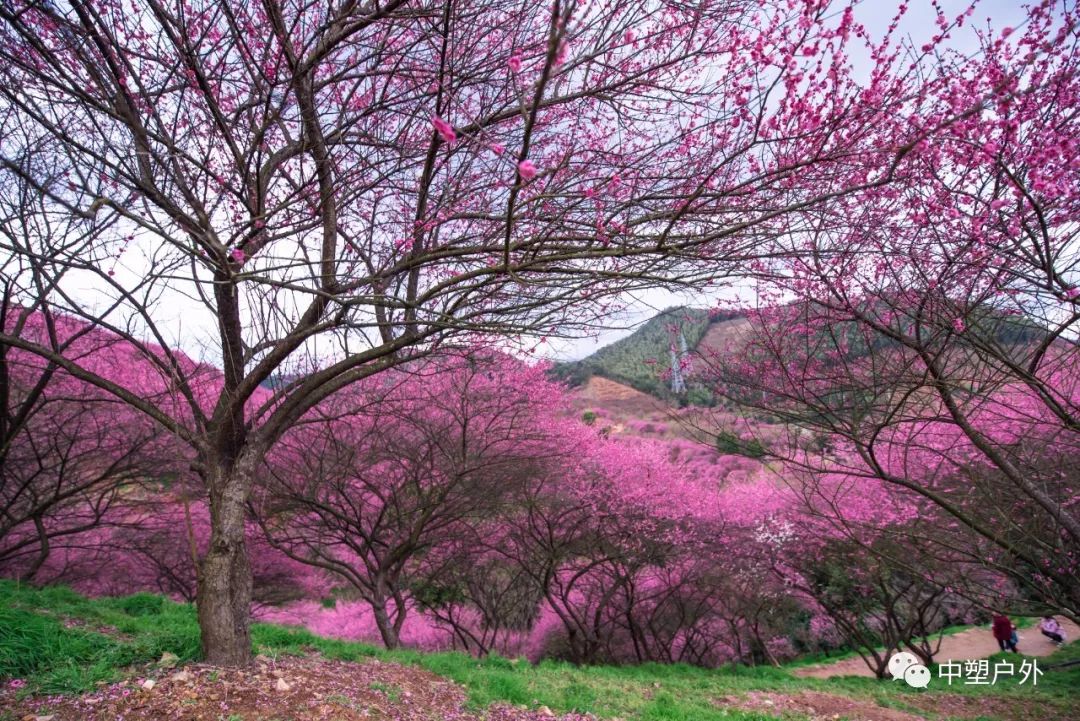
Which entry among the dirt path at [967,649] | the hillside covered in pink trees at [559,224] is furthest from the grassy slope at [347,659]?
the dirt path at [967,649]

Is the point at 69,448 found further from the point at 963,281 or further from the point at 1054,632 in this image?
the point at 1054,632

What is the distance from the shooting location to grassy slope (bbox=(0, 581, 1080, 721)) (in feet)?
11.5

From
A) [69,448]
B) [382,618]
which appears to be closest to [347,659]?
[382,618]

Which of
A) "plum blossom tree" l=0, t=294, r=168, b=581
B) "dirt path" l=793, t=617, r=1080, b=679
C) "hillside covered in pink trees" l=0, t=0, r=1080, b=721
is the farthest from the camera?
"dirt path" l=793, t=617, r=1080, b=679

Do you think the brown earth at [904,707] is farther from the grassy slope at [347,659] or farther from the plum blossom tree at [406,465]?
the plum blossom tree at [406,465]

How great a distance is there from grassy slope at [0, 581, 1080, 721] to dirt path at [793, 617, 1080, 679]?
2761 millimetres

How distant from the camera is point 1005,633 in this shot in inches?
454

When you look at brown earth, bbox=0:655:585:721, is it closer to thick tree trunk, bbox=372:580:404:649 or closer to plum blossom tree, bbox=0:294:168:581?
thick tree trunk, bbox=372:580:404:649

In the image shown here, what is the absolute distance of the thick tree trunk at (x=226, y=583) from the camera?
12.6 feet

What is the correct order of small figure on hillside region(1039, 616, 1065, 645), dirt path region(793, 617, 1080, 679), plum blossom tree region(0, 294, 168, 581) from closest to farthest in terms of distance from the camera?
plum blossom tree region(0, 294, 168, 581) < dirt path region(793, 617, 1080, 679) < small figure on hillside region(1039, 616, 1065, 645)

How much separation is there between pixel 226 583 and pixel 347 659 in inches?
77.5

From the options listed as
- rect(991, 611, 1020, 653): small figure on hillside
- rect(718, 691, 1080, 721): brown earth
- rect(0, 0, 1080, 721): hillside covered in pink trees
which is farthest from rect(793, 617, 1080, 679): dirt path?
rect(0, 0, 1080, 721): hillside covered in pink trees

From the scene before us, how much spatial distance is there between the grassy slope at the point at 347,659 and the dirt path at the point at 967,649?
2761 millimetres

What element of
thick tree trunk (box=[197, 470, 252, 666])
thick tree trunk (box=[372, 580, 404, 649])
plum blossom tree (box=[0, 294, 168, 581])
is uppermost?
plum blossom tree (box=[0, 294, 168, 581])
